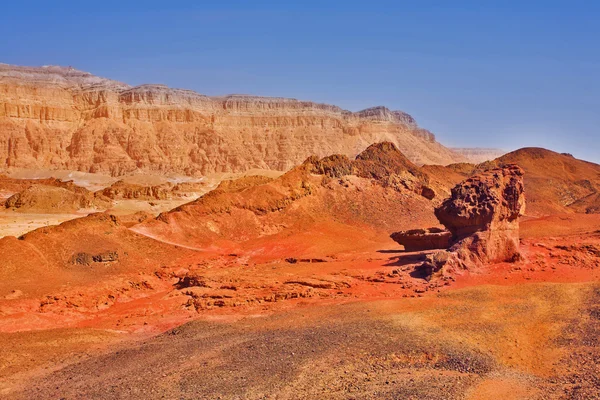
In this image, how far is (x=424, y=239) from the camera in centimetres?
2439

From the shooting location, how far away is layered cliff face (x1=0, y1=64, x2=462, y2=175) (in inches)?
3730

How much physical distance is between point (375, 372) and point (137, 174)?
263 feet

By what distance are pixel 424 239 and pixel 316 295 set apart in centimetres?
793

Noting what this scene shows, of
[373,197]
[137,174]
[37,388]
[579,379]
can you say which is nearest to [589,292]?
[579,379]

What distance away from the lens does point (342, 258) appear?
2398cm

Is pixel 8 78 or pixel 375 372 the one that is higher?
pixel 8 78

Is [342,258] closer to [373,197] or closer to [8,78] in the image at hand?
[373,197]

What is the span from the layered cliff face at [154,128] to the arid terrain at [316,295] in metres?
55.4

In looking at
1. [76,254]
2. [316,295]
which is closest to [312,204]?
[76,254]

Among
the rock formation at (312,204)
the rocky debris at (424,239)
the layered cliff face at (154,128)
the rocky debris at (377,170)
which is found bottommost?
the rocky debris at (424,239)

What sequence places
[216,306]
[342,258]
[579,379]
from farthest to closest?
[342,258] < [216,306] < [579,379]

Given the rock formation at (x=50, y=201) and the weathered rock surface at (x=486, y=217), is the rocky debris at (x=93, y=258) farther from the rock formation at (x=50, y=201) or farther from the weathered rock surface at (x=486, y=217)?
the rock formation at (x=50, y=201)

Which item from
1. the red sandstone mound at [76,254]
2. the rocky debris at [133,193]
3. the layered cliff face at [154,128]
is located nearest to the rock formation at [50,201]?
the rocky debris at [133,193]

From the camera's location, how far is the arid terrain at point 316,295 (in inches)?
462
